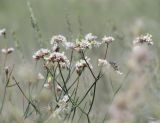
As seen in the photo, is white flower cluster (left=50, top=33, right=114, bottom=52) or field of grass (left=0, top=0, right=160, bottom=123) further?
white flower cluster (left=50, top=33, right=114, bottom=52)

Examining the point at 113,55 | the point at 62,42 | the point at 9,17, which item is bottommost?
the point at 62,42

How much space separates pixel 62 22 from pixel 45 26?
23.4 inches

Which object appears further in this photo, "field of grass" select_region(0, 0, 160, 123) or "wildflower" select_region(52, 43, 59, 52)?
"wildflower" select_region(52, 43, 59, 52)

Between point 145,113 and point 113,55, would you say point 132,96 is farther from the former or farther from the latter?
point 113,55

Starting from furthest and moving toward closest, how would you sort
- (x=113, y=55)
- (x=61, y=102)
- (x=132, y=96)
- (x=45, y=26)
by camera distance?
(x=45, y=26)
(x=113, y=55)
(x=61, y=102)
(x=132, y=96)

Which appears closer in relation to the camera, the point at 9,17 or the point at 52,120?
the point at 52,120

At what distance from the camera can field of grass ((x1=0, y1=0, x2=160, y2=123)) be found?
134cm

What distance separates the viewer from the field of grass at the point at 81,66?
1341 millimetres

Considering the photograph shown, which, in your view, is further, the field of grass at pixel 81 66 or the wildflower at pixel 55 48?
the wildflower at pixel 55 48

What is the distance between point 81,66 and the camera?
81.5 inches

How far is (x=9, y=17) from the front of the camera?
8.43 meters

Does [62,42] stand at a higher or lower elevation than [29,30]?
lower

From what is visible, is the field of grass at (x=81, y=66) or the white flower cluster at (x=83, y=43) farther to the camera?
the white flower cluster at (x=83, y=43)

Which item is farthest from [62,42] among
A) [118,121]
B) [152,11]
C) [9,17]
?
[9,17]
